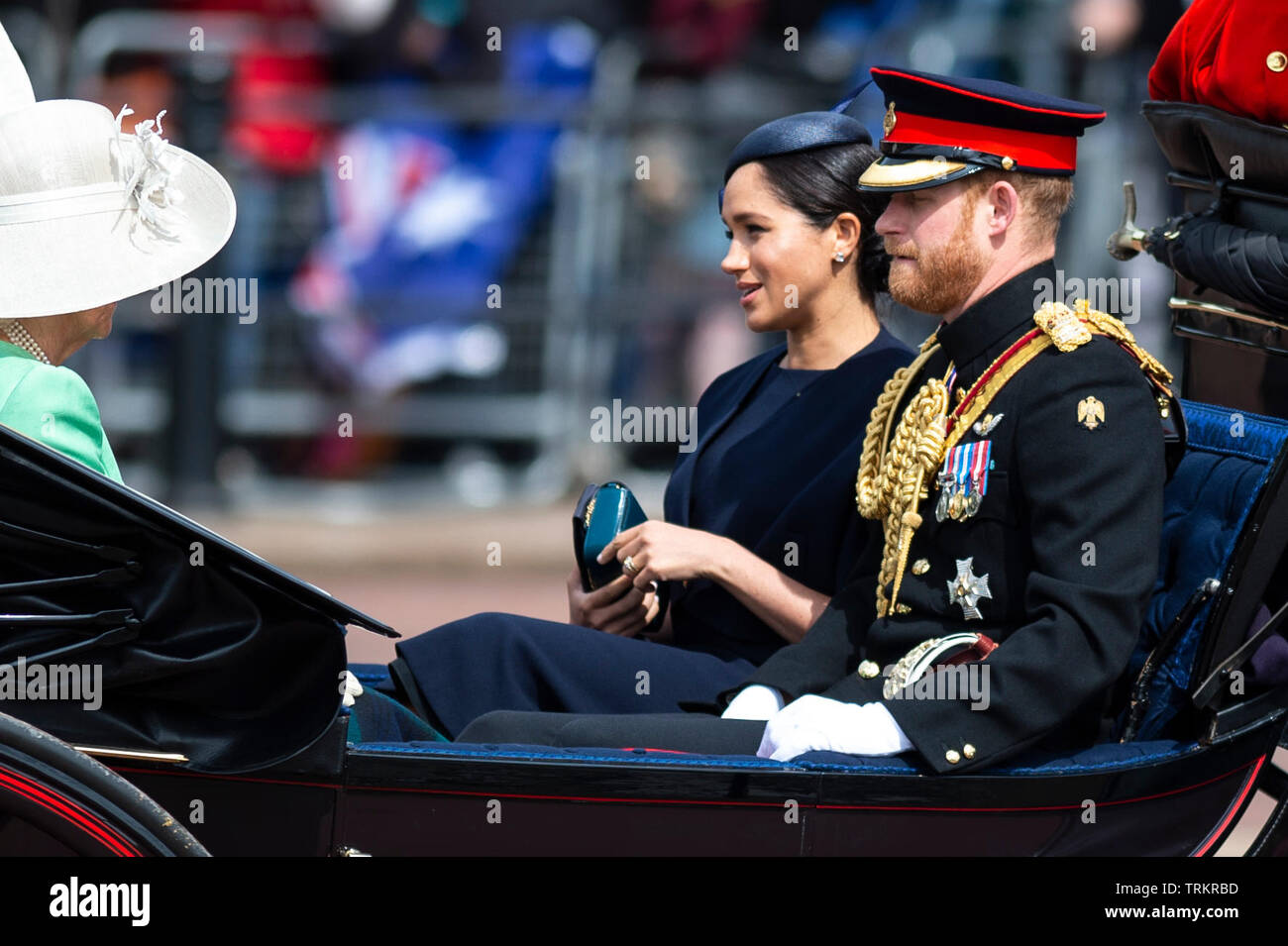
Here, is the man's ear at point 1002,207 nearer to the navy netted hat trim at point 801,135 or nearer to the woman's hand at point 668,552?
the navy netted hat trim at point 801,135

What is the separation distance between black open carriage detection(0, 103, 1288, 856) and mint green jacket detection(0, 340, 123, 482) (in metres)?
0.17

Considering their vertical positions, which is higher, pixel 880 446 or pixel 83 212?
pixel 83 212

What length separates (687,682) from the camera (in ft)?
9.99

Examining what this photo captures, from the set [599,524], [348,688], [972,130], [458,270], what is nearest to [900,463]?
[972,130]

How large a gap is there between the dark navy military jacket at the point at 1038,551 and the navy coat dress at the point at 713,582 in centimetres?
31

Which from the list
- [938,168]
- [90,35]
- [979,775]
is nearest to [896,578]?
[979,775]

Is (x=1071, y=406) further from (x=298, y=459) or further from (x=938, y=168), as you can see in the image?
(x=298, y=459)

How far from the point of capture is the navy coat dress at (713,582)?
3012 millimetres

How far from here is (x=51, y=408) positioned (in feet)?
8.16

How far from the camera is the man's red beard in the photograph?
→ 273cm

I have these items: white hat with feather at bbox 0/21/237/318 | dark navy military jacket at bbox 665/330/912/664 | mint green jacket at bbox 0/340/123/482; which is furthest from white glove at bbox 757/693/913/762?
white hat with feather at bbox 0/21/237/318

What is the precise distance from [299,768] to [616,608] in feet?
2.96

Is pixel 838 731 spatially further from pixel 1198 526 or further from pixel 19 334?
pixel 19 334

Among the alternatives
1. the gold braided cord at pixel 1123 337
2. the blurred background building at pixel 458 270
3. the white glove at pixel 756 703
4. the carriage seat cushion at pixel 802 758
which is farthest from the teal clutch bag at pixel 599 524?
the blurred background building at pixel 458 270
